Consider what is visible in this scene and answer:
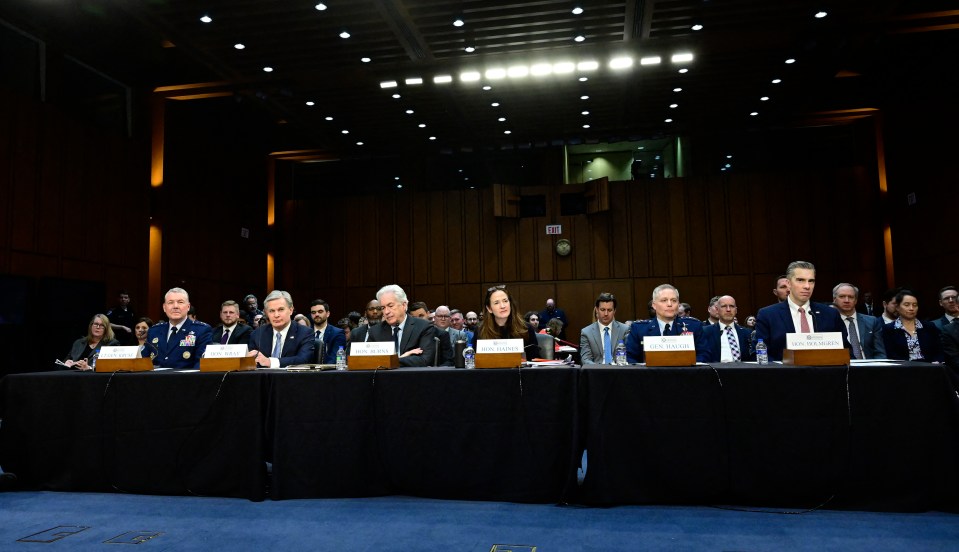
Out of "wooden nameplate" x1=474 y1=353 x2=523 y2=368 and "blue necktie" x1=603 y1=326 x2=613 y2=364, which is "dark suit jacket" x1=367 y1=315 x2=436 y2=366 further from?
"blue necktie" x1=603 y1=326 x2=613 y2=364

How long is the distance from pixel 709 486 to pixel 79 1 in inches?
369

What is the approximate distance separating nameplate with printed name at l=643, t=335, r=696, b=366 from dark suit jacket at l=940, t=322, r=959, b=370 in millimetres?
2223

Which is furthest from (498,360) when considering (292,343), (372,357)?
(292,343)

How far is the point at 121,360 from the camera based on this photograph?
11.5ft

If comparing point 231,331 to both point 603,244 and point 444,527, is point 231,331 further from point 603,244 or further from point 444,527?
point 603,244

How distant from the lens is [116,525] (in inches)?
111

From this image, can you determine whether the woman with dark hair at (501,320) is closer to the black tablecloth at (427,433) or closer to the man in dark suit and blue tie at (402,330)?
the man in dark suit and blue tie at (402,330)

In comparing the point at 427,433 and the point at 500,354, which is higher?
the point at 500,354

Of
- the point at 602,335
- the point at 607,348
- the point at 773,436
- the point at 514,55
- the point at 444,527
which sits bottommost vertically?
the point at 444,527

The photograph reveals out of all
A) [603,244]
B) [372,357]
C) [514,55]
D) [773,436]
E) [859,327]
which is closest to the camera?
[773,436]

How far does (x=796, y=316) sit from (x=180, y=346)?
4.09 meters

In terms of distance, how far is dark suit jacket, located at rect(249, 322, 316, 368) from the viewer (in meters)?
4.13

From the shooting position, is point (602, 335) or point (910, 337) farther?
point (602, 335)

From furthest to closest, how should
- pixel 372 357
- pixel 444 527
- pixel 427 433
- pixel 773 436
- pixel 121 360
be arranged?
pixel 121 360 < pixel 372 357 < pixel 427 433 < pixel 773 436 < pixel 444 527
